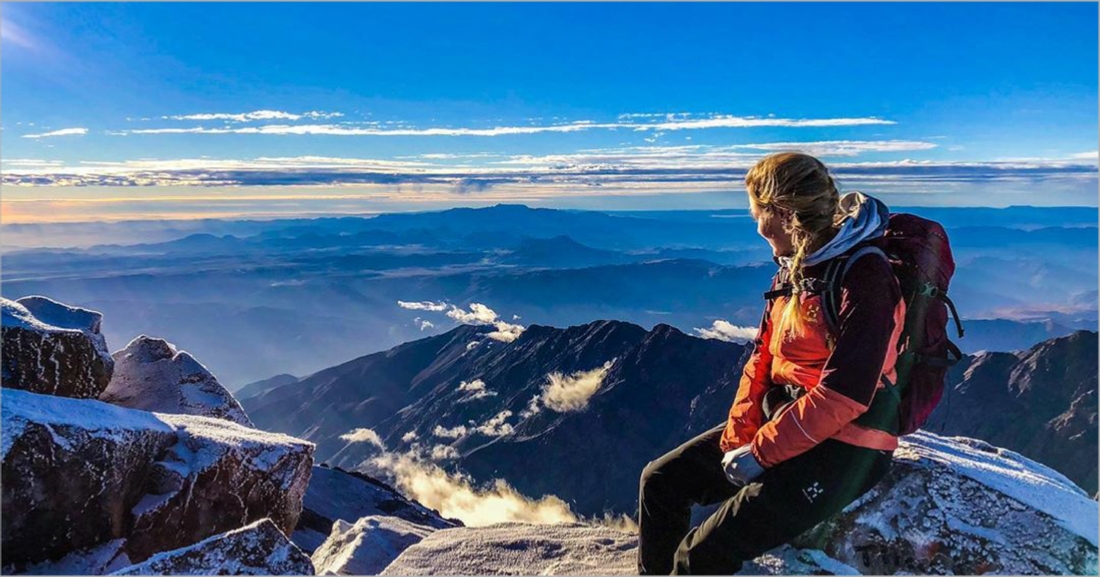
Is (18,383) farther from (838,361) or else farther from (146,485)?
(838,361)

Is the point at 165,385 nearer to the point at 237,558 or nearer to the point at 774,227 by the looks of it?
the point at 237,558

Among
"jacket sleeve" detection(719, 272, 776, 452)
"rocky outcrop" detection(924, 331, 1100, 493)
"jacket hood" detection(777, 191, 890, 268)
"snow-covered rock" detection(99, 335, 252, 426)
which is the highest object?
"jacket hood" detection(777, 191, 890, 268)

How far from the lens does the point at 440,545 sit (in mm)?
10594

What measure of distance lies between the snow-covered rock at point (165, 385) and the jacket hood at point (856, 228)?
15.4m

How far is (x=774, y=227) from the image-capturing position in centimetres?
652

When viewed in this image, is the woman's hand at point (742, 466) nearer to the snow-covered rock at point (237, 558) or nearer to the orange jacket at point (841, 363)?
the orange jacket at point (841, 363)

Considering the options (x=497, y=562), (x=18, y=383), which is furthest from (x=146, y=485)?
(x=497, y=562)

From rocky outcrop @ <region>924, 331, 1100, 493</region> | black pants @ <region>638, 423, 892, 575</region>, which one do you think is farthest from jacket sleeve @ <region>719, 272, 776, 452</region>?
rocky outcrop @ <region>924, 331, 1100, 493</region>

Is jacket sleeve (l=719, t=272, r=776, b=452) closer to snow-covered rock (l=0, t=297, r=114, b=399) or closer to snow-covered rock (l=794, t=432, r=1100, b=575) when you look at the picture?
A: snow-covered rock (l=794, t=432, r=1100, b=575)

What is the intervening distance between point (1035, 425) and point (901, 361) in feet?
651

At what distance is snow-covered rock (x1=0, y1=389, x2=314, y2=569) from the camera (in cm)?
964

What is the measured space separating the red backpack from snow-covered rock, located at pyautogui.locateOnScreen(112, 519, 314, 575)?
6.96 meters

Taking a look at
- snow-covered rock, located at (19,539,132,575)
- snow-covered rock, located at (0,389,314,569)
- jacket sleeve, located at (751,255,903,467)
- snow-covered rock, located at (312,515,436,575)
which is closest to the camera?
jacket sleeve, located at (751,255,903,467)

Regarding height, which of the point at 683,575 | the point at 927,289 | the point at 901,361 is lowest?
the point at 683,575
